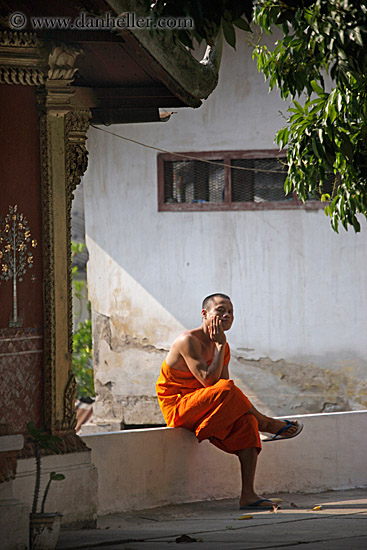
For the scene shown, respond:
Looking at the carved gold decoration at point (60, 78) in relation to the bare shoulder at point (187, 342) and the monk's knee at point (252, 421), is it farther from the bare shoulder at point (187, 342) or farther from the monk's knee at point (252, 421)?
the monk's knee at point (252, 421)

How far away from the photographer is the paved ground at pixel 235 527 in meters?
3.81

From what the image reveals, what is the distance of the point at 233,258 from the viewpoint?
8.76 metres

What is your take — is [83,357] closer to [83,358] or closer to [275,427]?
[83,358]

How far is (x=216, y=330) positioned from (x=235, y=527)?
178cm

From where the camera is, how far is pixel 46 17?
172 inches

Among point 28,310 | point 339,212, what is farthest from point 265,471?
point 28,310

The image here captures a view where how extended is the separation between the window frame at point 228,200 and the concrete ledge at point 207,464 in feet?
9.14

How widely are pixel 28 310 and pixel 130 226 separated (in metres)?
4.45

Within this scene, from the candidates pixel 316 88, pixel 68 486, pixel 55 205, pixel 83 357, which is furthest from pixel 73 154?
pixel 83 357

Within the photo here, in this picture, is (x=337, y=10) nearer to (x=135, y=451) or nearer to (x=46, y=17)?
(x=46, y=17)

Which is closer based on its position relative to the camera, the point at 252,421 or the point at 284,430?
the point at 252,421

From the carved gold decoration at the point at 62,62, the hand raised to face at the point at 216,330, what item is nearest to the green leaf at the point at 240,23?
the carved gold decoration at the point at 62,62

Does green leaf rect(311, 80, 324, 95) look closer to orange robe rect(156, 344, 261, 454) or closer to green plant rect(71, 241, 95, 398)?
orange robe rect(156, 344, 261, 454)

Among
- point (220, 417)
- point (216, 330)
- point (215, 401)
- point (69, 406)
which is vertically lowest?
point (220, 417)
